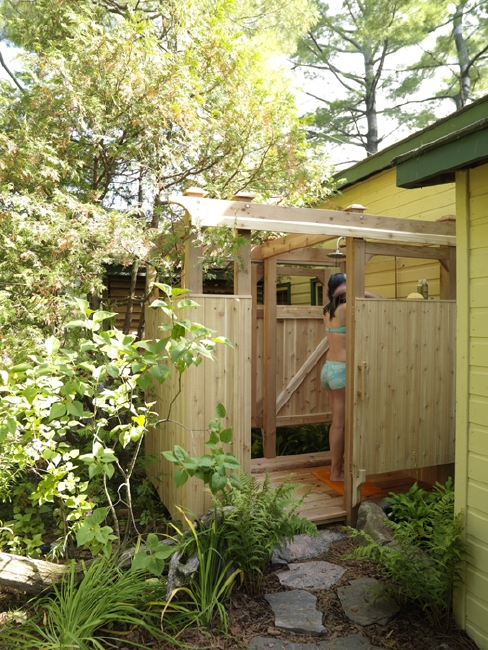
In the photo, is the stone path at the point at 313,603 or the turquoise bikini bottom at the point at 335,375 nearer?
the stone path at the point at 313,603

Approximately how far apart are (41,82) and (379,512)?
512cm

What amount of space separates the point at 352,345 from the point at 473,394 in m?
1.46

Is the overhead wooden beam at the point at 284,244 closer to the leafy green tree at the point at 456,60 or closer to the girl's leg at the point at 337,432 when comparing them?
the girl's leg at the point at 337,432

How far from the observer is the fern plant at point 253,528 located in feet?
11.4

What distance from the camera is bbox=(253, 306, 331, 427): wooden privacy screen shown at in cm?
677

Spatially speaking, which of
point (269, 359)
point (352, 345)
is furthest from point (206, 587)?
point (269, 359)

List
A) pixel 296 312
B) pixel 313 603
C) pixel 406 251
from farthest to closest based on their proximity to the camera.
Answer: pixel 296 312, pixel 406 251, pixel 313 603

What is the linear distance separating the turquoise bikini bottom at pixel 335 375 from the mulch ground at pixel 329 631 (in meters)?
2.09

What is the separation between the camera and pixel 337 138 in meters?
14.5

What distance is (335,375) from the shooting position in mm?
5223

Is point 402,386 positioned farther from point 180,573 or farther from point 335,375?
point 180,573

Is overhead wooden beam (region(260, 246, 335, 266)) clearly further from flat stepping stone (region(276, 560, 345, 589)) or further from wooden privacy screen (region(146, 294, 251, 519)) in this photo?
flat stepping stone (region(276, 560, 345, 589))

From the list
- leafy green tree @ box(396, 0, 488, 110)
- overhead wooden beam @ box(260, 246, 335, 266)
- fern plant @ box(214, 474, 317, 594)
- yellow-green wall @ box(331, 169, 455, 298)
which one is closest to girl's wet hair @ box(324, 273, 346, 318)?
overhead wooden beam @ box(260, 246, 335, 266)

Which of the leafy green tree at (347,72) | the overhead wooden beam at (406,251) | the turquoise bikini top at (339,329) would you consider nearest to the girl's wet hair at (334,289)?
the turquoise bikini top at (339,329)
